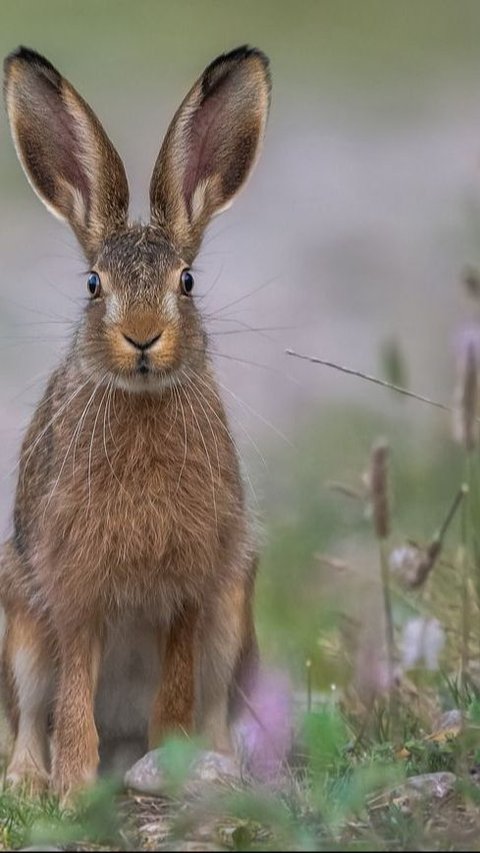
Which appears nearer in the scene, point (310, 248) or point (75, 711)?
point (75, 711)

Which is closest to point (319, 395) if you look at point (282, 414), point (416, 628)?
point (282, 414)

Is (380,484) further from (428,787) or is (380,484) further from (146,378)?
(146,378)

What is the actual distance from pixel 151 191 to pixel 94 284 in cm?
34

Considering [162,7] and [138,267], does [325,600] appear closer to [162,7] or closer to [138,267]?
[138,267]

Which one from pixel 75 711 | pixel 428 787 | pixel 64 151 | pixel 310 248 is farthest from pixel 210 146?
pixel 310 248

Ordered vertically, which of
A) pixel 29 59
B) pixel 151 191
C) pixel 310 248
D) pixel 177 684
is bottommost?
pixel 177 684

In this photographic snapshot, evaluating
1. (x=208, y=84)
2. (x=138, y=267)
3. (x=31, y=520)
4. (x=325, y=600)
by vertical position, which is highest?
(x=208, y=84)

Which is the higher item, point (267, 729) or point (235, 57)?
point (235, 57)

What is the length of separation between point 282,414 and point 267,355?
0.66m

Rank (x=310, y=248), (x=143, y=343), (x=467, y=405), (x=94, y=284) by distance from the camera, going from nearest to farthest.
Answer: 1. (x=467, y=405)
2. (x=143, y=343)
3. (x=94, y=284)
4. (x=310, y=248)

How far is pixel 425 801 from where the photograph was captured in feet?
15.5

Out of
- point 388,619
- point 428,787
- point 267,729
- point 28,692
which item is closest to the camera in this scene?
point 388,619

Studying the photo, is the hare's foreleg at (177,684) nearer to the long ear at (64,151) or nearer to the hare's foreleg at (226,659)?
the hare's foreleg at (226,659)

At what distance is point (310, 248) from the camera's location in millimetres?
12773
